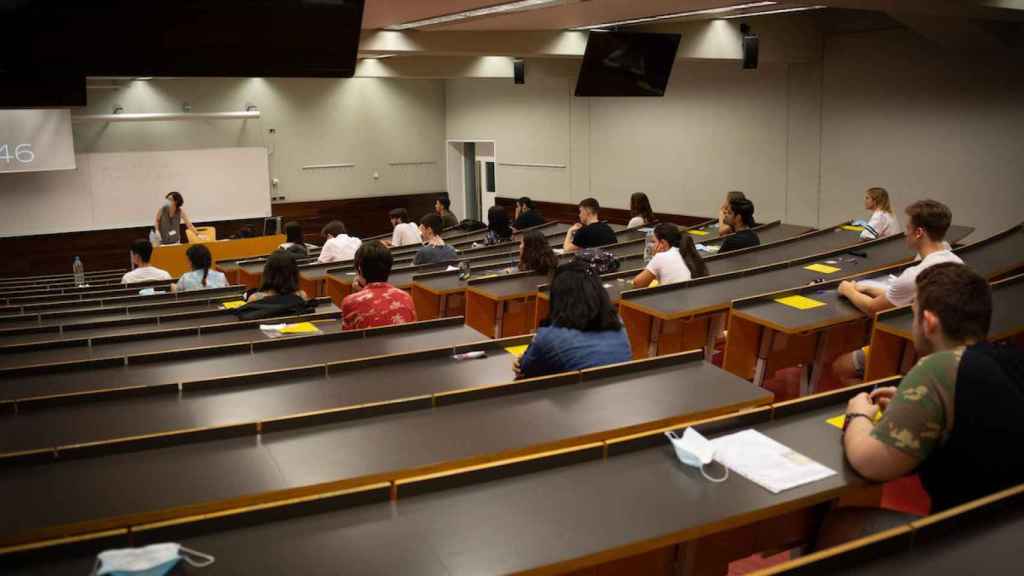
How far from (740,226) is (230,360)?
4825 mm

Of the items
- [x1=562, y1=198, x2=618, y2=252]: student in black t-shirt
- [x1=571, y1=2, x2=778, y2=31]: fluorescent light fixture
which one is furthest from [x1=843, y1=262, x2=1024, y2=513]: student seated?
[x1=571, y1=2, x2=778, y2=31]: fluorescent light fixture

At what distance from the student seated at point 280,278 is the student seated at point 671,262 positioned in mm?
2312

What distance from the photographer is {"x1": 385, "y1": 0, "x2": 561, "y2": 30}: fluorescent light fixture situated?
6797 millimetres

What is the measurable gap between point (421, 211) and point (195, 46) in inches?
492

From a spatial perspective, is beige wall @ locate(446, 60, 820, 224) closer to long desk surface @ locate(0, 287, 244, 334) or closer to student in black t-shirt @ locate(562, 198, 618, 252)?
student in black t-shirt @ locate(562, 198, 618, 252)

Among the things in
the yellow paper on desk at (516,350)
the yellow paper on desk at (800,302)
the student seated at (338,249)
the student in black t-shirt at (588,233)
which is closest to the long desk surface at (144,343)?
the yellow paper on desk at (516,350)

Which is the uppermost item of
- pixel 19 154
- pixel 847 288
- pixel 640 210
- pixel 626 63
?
pixel 626 63

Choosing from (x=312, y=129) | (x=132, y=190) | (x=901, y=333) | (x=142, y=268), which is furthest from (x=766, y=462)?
(x=312, y=129)

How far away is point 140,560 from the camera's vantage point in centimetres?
176

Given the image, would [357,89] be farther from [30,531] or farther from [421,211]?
[30,531]

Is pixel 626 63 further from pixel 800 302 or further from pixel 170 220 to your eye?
pixel 170 220

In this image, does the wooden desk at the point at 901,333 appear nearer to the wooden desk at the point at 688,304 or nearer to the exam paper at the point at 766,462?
the wooden desk at the point at 688,304

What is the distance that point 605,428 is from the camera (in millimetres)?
2816

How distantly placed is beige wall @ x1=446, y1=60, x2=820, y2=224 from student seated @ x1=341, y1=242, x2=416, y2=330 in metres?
7.71
